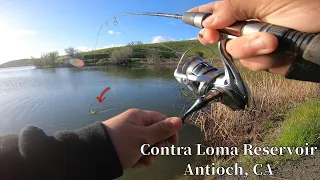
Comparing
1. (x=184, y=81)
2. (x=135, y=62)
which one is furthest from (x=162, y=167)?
(x=135, y=62)

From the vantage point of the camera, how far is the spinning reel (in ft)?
4.19

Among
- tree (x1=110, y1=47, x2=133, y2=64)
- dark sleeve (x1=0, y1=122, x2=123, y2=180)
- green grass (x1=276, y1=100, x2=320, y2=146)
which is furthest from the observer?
tree (x1=110, y1=47, x2=133, y2=64)

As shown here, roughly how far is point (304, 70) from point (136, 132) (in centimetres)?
73

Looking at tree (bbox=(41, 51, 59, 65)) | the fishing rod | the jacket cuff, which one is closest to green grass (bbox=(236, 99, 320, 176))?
the fishing rod

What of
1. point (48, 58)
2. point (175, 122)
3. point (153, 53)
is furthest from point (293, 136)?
point (48, 58)

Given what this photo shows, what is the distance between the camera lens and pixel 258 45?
112 centimetres

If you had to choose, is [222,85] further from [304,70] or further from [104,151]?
[104,151]

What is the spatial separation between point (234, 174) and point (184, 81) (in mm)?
2694

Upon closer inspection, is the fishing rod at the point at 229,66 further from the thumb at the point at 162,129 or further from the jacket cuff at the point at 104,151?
the jacket cuff at the point at 104,151

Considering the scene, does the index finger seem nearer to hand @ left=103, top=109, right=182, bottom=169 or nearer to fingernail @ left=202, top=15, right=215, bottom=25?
fingernail @ left=202, top=15, right=215, bottom=25

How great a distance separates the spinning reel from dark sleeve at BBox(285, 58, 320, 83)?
235 millimetres

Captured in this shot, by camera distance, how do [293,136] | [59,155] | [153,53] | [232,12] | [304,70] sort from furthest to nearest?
[153,53] < [293,136] < [232,12] < [304,70] < [59,155]

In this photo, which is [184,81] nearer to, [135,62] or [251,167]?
[251,167]

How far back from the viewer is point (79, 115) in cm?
912
